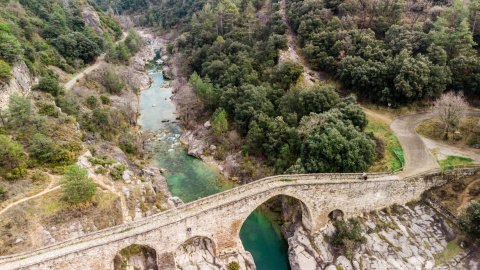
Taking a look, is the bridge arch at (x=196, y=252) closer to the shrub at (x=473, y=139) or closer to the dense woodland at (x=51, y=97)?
the dense woodland at (x=51, y=97)

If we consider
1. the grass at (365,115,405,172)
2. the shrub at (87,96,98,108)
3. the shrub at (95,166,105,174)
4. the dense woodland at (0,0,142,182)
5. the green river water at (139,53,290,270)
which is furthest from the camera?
the shrub at (87,96,98,108)

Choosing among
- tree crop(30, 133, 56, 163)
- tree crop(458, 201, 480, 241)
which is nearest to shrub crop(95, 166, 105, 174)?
tree crop(30, 133, 56, 163)

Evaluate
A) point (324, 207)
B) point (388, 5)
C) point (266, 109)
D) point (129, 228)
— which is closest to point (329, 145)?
point (324, 207)

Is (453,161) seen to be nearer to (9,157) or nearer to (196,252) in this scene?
(196,252)

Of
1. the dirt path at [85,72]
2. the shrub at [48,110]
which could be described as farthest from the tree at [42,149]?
the dirt path at [85,72]

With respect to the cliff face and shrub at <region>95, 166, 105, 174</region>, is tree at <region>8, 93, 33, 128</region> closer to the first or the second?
the cliff face

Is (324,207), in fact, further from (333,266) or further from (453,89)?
(453,89)
